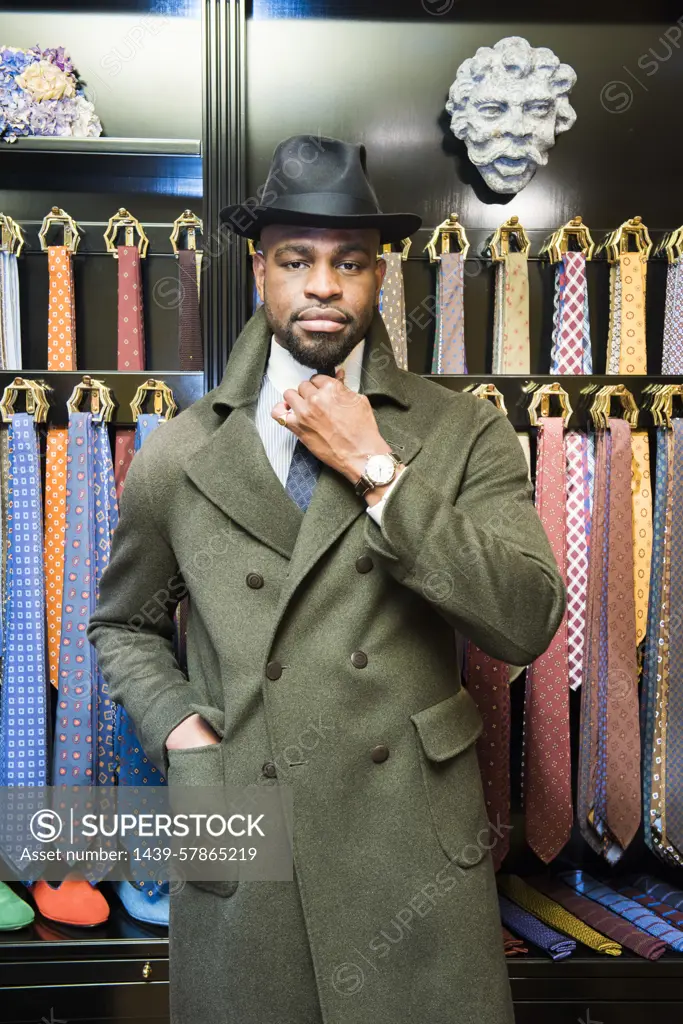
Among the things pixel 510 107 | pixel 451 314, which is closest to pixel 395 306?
pixel 451 314

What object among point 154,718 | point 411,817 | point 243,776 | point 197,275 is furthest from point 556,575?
point 197,275

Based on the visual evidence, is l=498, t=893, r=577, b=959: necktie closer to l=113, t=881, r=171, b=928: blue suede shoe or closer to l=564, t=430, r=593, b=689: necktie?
l=564, t=430, r=593, b=689: necktie

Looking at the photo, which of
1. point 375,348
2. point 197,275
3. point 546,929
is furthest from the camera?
point 197,275

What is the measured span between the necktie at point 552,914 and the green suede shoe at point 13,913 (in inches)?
47.3

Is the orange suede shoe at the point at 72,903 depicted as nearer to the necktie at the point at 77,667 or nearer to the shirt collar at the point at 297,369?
the necktie at the point at 77,667

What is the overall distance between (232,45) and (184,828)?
1.82m

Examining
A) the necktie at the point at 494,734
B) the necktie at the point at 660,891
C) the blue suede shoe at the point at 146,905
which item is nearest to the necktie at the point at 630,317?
the necktie at the point at 494,734

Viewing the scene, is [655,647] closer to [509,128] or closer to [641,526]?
[641,526]

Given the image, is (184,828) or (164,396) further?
(164,396)

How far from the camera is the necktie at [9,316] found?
8.02 feet

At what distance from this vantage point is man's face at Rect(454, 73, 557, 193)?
2.46 metres

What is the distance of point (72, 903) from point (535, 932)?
1.11m

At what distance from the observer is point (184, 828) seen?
1.53 m

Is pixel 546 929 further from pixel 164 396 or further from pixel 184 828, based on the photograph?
pixel 164 396
